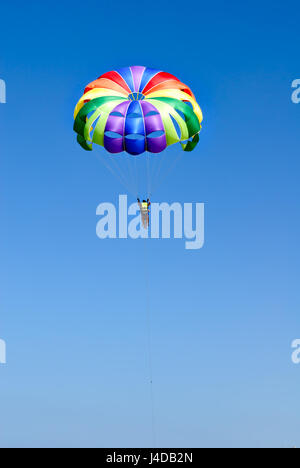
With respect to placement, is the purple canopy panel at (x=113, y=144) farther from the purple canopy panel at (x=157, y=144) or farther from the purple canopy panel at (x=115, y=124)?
the purple canopy panel at (x=157, y=144)

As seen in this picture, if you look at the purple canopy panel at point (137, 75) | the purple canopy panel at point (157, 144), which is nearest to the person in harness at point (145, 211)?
the purple canopy panel at point (157, 144)

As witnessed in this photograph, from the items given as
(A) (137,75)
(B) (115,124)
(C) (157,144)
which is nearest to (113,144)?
(B) (115,124)

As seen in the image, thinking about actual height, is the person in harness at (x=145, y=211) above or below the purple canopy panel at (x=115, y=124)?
below

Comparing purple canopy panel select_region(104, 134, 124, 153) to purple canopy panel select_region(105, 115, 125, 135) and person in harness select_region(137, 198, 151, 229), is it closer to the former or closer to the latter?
purple canopy panel select_region(105, 115, 125, 135)

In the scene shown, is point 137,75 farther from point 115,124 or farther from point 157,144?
point 157,144

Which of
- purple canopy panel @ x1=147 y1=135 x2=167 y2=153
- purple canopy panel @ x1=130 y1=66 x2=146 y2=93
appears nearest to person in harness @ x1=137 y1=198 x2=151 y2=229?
purple canopy panel @ x1=147 y1=135 x2=167 y2=153

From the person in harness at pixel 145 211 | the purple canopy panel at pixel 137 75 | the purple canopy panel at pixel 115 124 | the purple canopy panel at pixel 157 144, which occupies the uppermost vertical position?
the purple canopy panel at pixel 137 75

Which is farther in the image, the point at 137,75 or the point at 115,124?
the point at 137,75
